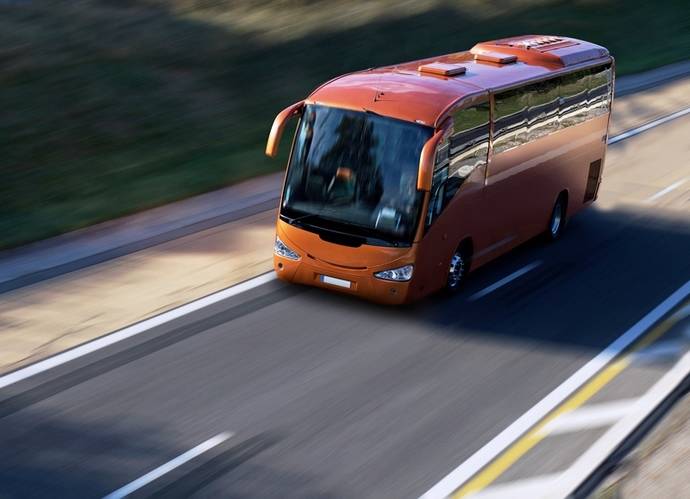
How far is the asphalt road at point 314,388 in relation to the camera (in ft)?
29.8

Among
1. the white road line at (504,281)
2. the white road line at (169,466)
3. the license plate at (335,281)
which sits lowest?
the white road line at (504,281)

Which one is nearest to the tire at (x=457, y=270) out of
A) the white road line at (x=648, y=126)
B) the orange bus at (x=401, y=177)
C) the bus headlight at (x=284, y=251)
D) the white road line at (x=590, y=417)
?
the orange bus at (x=401, y=177)

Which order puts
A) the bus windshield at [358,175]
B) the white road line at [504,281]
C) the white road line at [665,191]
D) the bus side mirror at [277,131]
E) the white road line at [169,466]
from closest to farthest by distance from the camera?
the white road line at [169,466] → the bus windshield at [358,175] → the bus side mirror at [277,131] → the white road line at [504,281] → the white road line at [665,191]

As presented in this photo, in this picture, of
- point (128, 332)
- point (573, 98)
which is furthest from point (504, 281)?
point (128, 332)

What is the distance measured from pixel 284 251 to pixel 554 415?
14.5ft

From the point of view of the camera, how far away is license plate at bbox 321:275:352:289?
1308 centimetres

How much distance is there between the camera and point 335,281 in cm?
1314

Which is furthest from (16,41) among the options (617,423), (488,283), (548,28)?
(548,28)

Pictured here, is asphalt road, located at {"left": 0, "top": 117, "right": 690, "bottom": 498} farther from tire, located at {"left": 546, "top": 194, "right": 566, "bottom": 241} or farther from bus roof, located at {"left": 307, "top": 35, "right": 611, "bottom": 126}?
bus roof, located at {"left": 307, "top": 35, "right": 611, "bottom": 126}

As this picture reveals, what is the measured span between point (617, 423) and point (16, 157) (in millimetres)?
11537

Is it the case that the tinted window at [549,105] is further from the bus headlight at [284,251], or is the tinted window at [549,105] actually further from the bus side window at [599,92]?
the bus headlight at [284,251]

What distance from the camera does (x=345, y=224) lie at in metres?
13.0

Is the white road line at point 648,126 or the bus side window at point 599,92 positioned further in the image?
the white road line at point 648,126

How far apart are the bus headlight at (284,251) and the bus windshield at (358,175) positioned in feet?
1.33
